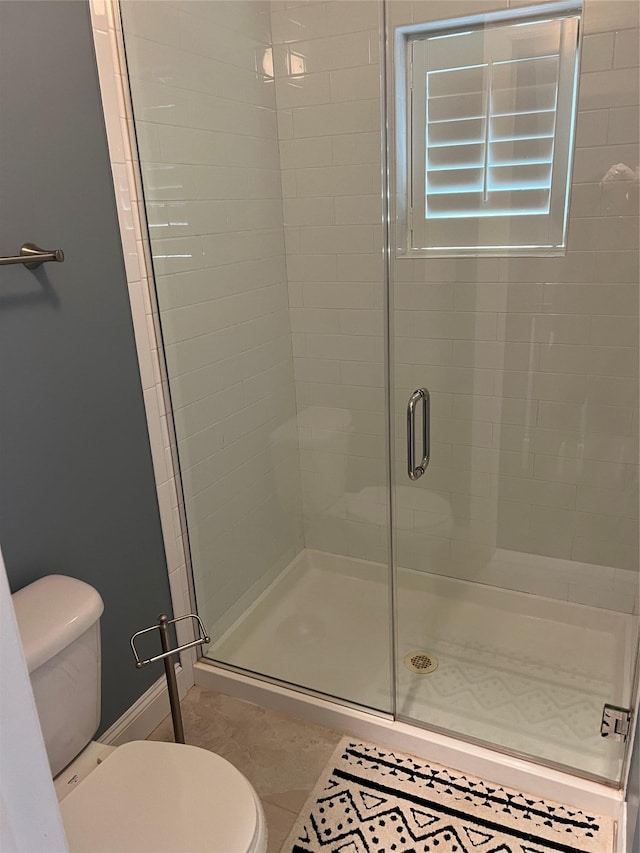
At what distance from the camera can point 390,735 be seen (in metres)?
1.89

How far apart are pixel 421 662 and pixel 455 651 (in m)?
0.14

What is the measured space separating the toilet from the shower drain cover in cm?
91

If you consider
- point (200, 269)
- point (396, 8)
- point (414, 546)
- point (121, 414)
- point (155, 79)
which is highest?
point (396, 8)

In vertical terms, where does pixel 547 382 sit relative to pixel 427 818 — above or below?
above

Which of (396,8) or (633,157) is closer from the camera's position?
(633,157)

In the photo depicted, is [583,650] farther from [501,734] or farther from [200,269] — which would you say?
[200,269]

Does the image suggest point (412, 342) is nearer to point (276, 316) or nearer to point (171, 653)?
point (276, 316)

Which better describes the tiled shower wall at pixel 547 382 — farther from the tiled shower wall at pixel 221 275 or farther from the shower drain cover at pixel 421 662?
the tiled shower wall at pixel 221 275

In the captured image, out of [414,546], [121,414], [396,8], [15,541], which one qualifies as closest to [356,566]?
[414,546]

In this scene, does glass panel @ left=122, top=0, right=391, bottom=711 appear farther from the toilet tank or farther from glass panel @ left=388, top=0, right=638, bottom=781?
the toilet tank

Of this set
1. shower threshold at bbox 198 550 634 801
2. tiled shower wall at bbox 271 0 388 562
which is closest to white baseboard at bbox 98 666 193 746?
shower threshold at bbox 198 550 634 801

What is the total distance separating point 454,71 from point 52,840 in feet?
7.65

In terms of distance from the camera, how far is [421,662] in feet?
7.07

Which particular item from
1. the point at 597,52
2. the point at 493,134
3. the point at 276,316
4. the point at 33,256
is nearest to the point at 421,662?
the point at 276,316
